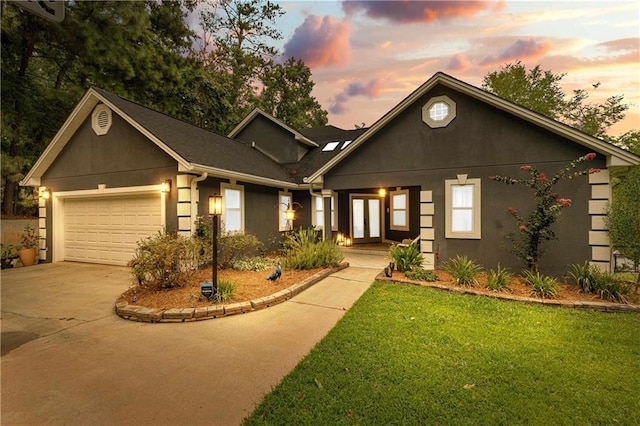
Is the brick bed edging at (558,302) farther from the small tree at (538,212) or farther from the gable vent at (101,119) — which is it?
the gable vent at (101,119)

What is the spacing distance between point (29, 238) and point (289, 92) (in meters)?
21.2

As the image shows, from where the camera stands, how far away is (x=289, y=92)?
1028 inches

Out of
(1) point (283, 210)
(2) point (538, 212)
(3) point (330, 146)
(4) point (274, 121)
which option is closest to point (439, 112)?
(2) point (538, 212)

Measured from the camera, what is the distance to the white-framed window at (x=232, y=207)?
8.95 meters

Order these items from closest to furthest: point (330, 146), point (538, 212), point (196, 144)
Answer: point (538, 212)
point (196, 144)
point (330, 146)

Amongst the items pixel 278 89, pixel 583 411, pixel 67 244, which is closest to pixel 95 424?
pixel 583 411

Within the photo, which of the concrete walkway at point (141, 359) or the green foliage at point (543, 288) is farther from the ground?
the green foliage at point (543, 288)

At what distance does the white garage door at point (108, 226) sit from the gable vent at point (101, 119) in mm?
2174

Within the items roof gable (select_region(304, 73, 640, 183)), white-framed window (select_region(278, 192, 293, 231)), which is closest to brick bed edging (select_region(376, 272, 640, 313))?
roof gable (select_region(304, 73, 640, 183))

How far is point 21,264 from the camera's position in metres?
9.94

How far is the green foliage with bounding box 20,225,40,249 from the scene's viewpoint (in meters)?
10.4

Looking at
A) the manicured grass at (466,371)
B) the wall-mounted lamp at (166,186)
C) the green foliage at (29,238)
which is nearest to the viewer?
the manicured grass at (466,371)

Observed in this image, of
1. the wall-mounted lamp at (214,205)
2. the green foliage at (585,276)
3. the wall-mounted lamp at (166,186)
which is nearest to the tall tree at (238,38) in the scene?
the wall-mounted lamp at (166,186)

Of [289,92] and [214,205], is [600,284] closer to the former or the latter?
[214,205]
